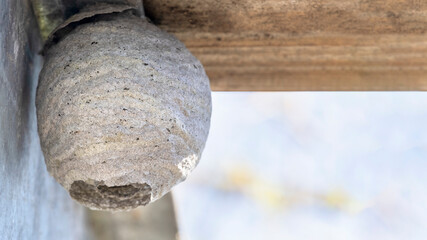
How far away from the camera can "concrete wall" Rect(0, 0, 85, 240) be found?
2.87 m

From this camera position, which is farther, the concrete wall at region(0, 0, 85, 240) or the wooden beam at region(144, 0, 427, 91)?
the wooden beam at region(144, 0, 427, 91)

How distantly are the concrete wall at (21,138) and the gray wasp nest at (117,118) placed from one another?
9 cm

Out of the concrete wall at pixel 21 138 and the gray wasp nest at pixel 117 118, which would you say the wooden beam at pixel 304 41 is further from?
the concrete wall at pixel 21 138

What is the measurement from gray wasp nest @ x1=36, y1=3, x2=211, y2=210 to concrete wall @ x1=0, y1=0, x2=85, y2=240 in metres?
0.09

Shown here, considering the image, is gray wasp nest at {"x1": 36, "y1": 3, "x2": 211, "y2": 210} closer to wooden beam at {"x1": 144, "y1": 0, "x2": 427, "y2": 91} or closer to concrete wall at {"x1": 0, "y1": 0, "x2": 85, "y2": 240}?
concrete wall at {"x1": 0, "y1": 0, "x2": 85, "y2": 240}

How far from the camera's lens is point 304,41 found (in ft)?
12.1

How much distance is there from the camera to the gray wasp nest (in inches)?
114

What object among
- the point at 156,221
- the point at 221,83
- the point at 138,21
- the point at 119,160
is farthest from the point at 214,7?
the point at 156,221

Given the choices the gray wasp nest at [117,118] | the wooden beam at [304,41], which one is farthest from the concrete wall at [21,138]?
the wooden beam at [304,41]

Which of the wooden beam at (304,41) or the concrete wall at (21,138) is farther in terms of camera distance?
the wooden beam at (304,41)

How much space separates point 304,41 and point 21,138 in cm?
124

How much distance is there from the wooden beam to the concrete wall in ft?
1.68

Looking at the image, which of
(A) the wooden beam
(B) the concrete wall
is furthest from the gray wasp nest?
(A) the wooden beam

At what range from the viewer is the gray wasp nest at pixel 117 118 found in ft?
9.53
